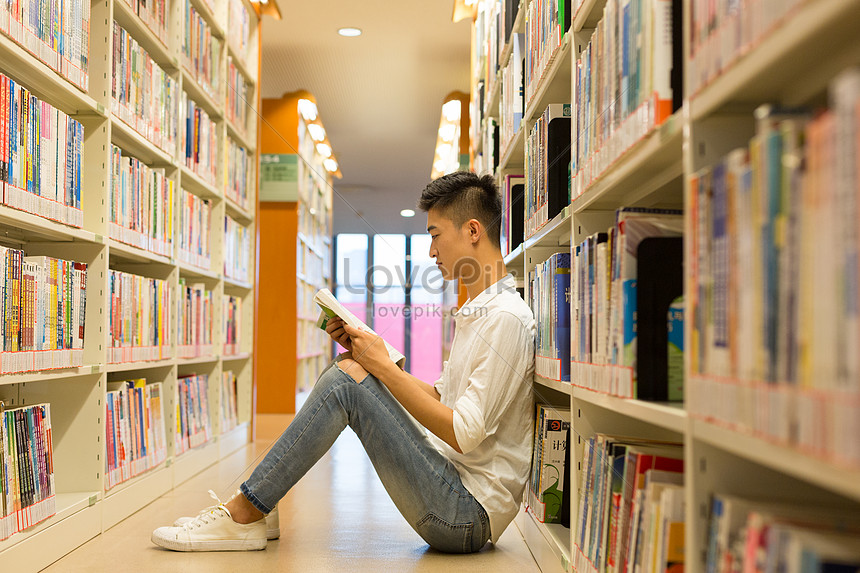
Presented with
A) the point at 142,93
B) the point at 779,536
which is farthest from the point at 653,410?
the point at 142,93

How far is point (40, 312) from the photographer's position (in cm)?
182

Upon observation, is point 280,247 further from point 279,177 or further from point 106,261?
point 106,261

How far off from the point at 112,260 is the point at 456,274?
1.37 meters

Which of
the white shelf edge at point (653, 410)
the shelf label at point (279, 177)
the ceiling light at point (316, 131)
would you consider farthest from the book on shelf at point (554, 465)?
the ceiling light at point (316, 131)

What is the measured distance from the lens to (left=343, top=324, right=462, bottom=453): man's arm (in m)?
1.72

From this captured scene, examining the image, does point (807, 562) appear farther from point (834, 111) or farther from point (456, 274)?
point (456, 274)

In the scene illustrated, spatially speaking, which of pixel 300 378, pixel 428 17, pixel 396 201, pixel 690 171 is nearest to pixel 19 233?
pixel 690 171

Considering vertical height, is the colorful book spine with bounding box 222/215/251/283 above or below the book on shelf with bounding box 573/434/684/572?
above

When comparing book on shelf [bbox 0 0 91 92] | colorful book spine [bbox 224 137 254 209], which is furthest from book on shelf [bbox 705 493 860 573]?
colorful book spine [bbox 224 137 254 209]

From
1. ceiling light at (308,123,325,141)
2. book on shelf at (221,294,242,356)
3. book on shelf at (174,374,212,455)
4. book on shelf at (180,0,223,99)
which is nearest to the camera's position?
book on shelf at (174,374,212,455)

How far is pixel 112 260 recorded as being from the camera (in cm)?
269

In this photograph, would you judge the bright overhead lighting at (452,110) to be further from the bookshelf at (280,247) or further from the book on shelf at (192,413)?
the book on shelf at (192,413)

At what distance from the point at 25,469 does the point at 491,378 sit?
3.68 feet

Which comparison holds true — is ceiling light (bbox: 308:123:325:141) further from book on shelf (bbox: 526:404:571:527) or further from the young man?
book on shelf (bbox: 526:404:571:527)
